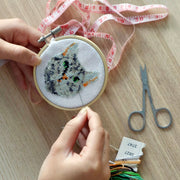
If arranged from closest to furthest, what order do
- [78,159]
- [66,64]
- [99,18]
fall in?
[78,159] < [66,64] < [99,18]

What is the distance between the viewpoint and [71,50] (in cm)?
78

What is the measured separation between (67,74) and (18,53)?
0.17 meters

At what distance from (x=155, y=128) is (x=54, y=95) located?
388mm

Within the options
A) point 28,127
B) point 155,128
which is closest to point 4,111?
point 28,127

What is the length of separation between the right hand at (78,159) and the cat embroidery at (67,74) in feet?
0.41

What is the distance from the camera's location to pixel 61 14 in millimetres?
881

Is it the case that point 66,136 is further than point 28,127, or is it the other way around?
point 28,127

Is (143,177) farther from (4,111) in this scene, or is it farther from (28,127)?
(4,111)

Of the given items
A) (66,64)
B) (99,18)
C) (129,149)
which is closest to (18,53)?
(66,64)

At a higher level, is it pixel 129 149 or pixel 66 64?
pixel 66 64

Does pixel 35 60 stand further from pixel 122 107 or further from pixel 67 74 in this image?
pixel 122 107

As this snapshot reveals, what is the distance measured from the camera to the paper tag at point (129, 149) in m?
0.88

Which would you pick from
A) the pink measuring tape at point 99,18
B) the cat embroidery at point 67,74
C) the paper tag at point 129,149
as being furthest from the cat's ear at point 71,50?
the paper tag at point 129,149

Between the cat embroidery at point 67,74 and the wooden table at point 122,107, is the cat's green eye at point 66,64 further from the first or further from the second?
the wooden table at point 122,107
